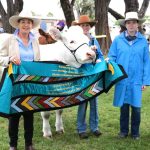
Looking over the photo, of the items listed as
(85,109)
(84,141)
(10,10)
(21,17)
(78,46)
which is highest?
(10,10)

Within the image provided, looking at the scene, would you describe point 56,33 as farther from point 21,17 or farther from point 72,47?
point 21,17

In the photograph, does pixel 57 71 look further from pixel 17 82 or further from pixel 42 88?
pixel 17 82

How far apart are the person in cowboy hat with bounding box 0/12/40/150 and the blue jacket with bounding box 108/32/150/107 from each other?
1.37 m

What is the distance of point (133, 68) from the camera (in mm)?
5758

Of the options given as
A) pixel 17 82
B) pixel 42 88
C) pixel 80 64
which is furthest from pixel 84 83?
pixel 17 82

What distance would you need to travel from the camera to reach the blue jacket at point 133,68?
575 centimetres

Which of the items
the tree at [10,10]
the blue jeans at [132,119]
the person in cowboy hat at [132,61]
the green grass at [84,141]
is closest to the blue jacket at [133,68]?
the person in cowboy hat at [132,61]

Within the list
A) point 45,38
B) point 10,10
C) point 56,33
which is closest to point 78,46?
point 56,33

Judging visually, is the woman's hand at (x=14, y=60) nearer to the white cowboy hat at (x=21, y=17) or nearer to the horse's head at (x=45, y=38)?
the white cowboy hat at (x=21, y=17)

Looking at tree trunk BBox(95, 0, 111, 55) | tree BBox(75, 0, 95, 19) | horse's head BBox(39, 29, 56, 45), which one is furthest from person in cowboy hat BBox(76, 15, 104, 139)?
tree BBox(75, 0, 95, 19)

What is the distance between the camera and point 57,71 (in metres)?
5.30

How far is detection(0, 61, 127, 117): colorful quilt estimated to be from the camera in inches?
190

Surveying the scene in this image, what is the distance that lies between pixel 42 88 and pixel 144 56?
1.66 meters

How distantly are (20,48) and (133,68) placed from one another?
1.77 metres
